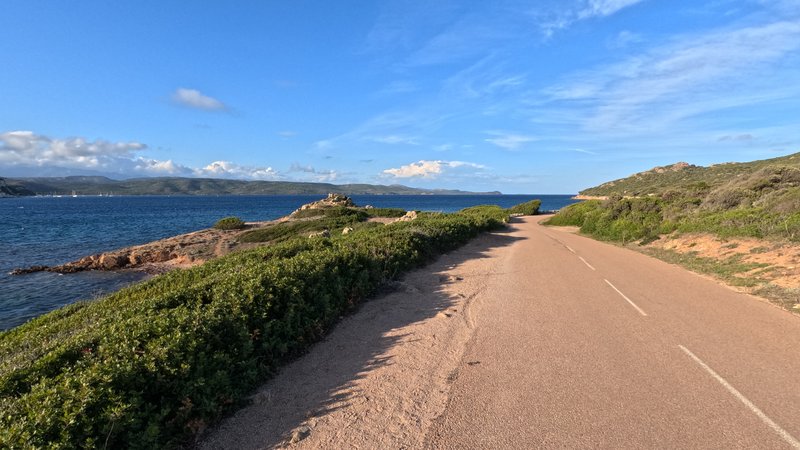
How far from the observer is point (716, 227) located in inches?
739

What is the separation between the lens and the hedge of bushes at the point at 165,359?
365 centimetres

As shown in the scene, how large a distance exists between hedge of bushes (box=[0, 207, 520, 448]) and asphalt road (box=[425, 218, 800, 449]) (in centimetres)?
259

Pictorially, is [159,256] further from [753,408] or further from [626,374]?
[753,408]

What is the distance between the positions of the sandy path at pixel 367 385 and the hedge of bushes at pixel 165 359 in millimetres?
374

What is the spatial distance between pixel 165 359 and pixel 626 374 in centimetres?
597

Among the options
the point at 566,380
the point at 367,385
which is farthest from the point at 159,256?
the point at 566,380

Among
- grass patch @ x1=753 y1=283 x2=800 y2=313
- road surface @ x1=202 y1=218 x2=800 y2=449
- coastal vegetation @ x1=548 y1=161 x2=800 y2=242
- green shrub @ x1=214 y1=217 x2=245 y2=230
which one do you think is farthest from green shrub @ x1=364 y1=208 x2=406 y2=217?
grass patch @ x1=753 y1=283 x2=800 y2=313

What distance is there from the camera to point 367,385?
224 inches

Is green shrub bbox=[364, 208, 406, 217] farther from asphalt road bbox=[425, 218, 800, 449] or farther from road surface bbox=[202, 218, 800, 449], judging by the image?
road surface bbox=[202, 218, 800, 449]

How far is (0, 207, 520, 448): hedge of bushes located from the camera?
3650 mm

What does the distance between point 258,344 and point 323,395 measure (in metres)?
1.34

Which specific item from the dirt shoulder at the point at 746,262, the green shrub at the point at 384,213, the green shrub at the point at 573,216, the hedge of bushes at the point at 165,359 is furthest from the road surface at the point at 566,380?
the green shrub at the point at 573,216

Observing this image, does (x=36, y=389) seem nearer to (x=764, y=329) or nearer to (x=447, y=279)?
(x=447, y=279)

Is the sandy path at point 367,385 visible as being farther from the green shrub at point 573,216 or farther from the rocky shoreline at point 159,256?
the green shrub at point 573,216
